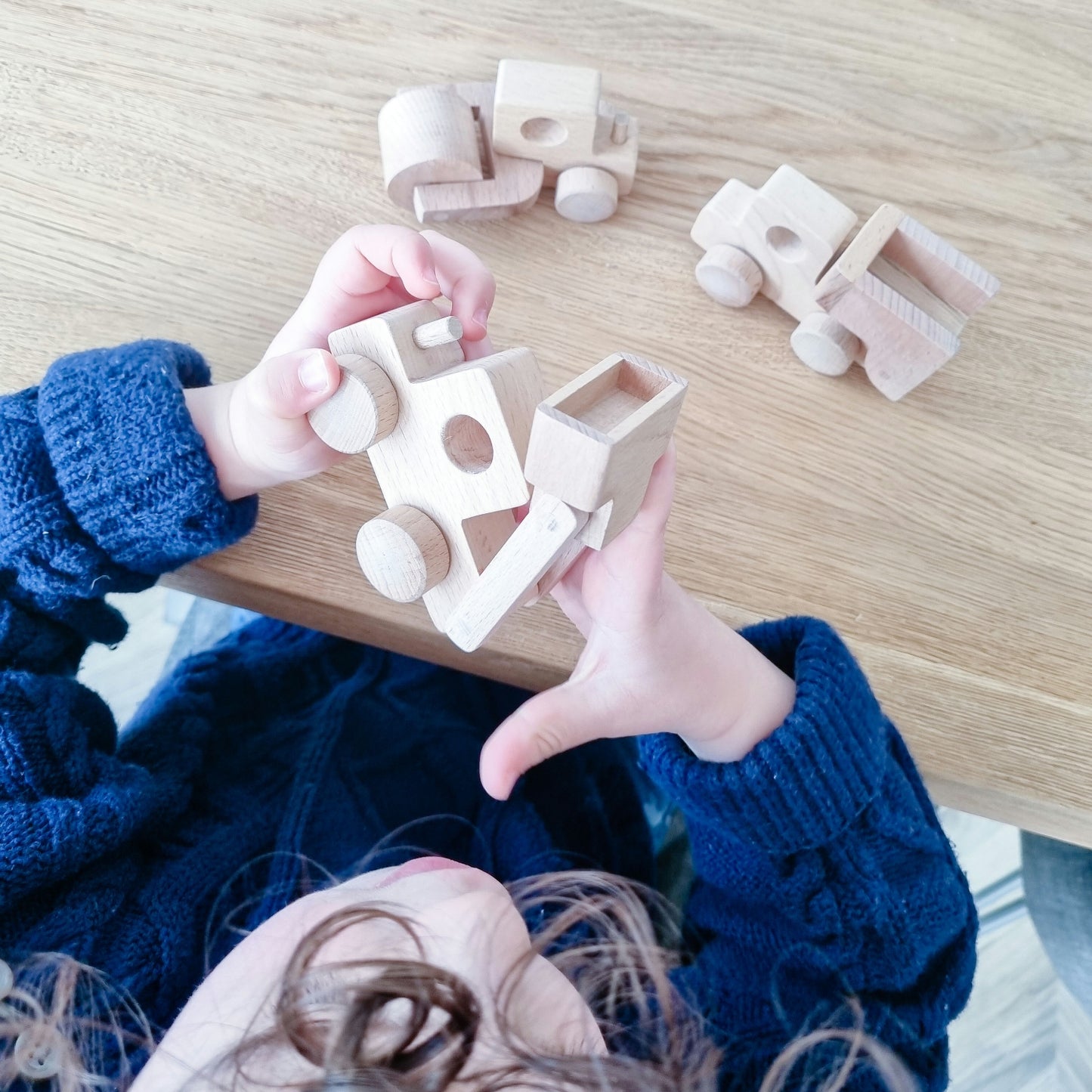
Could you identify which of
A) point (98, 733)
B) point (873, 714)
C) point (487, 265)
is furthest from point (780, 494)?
point (98, 733)

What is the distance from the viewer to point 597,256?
2.27ft

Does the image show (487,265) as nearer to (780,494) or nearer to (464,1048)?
(780,494)

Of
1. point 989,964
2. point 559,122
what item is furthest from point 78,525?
point 989,964

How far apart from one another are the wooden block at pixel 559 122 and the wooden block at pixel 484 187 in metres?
0.01

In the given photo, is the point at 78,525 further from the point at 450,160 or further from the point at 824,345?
the point at 824,345

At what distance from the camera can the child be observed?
472 millimetres

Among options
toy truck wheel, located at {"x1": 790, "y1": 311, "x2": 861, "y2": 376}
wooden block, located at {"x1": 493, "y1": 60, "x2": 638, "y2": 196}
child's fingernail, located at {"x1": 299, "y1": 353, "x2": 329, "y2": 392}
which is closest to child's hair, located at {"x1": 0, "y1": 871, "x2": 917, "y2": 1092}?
child's fingernail, located at {"x1": 299, "y1": 353, "x2": 329, "y2": 392}

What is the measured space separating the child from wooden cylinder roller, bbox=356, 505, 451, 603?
3.0 inches

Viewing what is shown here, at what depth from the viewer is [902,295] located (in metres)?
0.64

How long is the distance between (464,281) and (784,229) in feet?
0.78

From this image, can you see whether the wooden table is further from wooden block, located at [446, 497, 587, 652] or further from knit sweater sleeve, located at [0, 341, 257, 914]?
wooden block, located at [446, 497, 587, 652]

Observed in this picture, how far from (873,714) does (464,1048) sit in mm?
308

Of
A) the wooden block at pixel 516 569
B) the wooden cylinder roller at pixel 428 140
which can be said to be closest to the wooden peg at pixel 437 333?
the wooden block at pixel 516 569

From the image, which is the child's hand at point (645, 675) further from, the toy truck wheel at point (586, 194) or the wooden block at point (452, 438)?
the toy truck wheel at point (586, 194)
